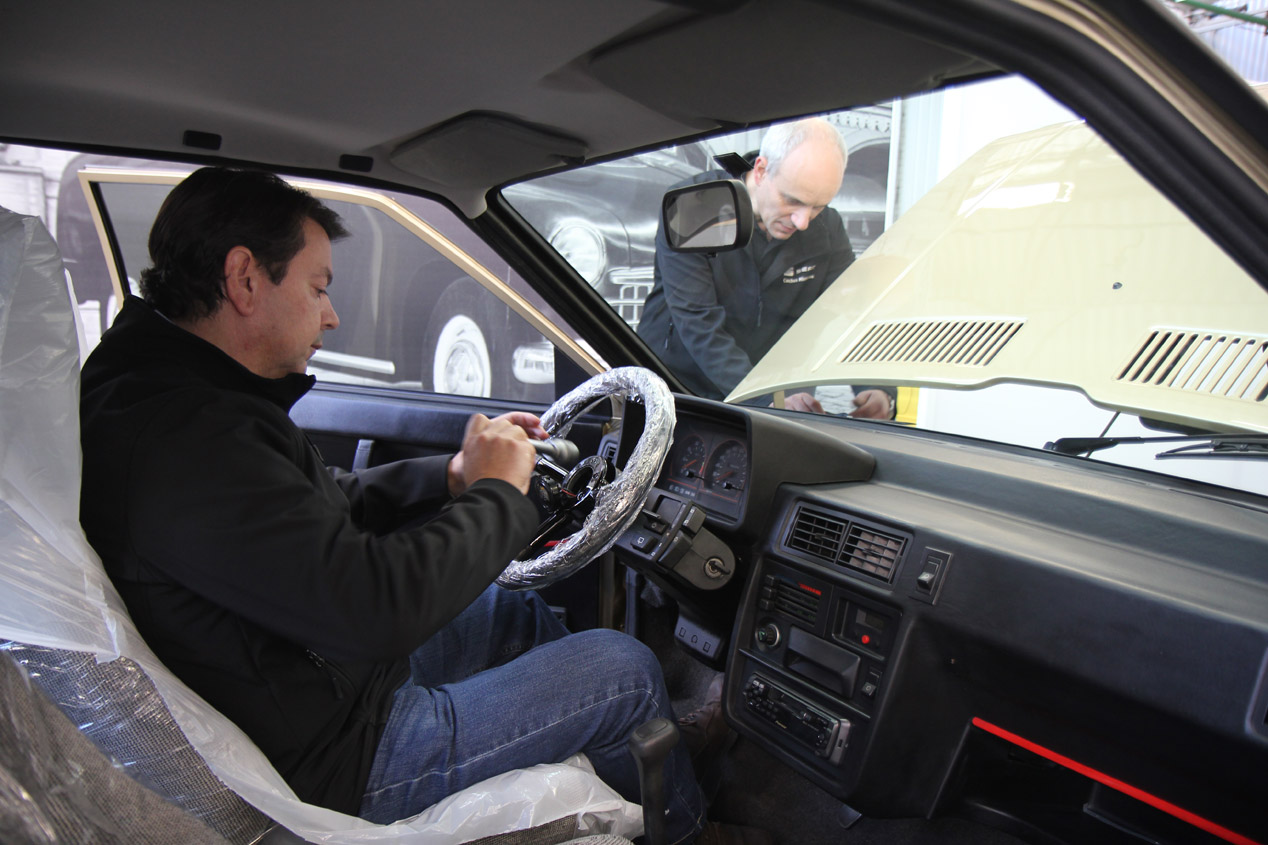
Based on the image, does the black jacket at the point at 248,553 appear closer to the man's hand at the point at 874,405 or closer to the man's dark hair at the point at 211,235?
the man's dark hair at the point at 211,235

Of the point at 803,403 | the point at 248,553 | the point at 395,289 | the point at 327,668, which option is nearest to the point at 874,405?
the point at 803,403

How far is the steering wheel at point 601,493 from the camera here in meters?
1.61

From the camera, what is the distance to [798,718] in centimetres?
169

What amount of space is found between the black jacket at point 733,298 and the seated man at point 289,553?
1.10 meters

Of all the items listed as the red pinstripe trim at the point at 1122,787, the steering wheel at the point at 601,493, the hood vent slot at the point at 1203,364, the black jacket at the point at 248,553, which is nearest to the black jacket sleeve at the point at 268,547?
the black jacket at the point at 248,553

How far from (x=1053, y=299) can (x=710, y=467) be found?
30.7 inches

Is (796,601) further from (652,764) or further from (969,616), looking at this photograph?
(652,764)

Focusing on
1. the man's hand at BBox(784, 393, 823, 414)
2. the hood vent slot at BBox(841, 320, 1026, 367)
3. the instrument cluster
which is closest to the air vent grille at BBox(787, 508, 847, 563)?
the instrument cluster

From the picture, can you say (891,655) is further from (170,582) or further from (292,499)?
(170,582)

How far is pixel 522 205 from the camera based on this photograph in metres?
2.38

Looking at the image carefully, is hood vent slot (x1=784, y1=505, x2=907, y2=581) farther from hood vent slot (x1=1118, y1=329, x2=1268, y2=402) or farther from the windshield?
hood vent slot (x1=1118, y1=329, x2=1268, y2=402)

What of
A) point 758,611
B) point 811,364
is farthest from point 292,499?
point 811,364

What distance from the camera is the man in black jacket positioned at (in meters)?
2.17

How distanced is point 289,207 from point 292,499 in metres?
0.56
